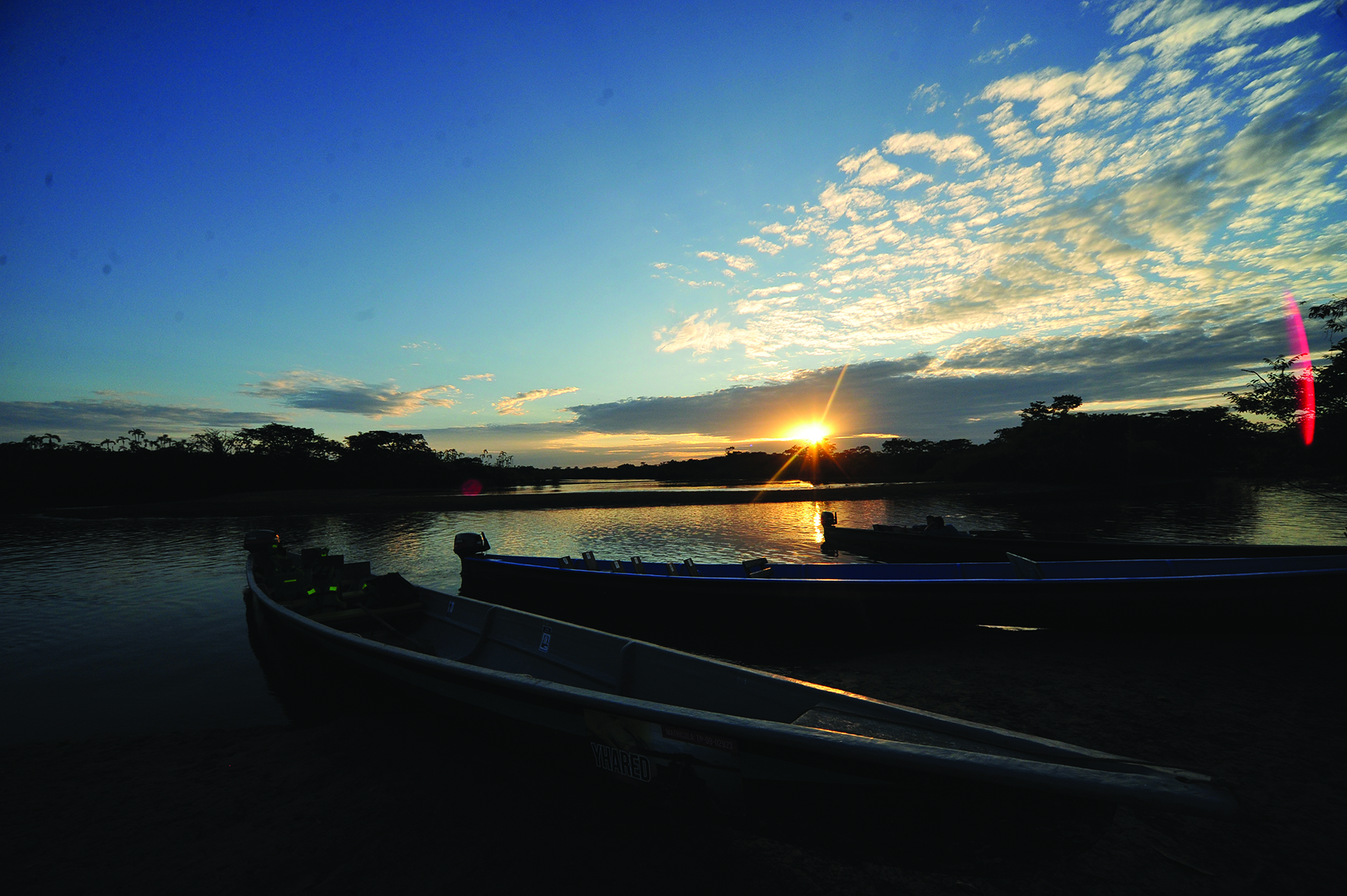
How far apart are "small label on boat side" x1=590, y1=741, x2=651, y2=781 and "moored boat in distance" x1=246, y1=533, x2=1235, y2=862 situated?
0.01m

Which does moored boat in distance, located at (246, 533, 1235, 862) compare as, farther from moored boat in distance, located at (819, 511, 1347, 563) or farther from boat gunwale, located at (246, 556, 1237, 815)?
moored boat in distance, located at (819, 511, 1347, 563)

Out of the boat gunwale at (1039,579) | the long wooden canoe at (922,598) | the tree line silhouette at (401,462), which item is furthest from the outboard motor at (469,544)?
the tree line silhouette at (401,462)

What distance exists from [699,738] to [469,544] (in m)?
15.0

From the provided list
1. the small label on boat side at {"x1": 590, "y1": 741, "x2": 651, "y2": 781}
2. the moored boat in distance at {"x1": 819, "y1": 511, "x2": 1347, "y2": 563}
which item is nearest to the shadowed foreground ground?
the small label on boat side at {"x1": 590, "y1": 741, "x2": 651, "y2": 781}

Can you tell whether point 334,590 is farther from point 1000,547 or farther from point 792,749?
point 1000,547

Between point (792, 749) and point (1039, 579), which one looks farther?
point (1039, 579)

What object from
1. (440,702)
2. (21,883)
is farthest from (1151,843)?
(21,883)

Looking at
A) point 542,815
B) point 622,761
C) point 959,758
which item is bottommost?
point 542,815

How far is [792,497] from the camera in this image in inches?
2339

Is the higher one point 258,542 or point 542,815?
point 258,542

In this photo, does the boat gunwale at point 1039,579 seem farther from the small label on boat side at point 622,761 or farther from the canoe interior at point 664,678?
the small label on boat side at point 622,761

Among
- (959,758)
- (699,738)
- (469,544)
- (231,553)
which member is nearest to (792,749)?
(699,738)

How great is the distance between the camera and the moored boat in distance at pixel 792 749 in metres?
2.65

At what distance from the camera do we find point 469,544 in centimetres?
1678
